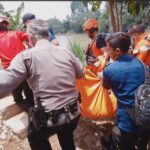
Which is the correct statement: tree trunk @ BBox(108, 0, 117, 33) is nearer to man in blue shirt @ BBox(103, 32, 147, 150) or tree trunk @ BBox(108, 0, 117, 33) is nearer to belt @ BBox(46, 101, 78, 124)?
man in blue shirt @ BBox(103, 32, 147, 150)

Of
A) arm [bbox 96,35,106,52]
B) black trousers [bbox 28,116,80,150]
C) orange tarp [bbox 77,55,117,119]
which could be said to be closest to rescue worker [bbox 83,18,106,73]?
arm [bbox 96,35,106,52]

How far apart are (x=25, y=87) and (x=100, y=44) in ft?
3.78

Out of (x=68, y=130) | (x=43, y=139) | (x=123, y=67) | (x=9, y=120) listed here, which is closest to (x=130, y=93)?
(x=123, y=67)

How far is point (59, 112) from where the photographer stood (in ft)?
9.37

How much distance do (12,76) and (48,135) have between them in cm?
70

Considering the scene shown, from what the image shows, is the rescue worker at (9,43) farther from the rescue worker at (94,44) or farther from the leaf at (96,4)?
the leaf at (96,4)

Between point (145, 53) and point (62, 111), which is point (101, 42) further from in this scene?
point (62, 111)

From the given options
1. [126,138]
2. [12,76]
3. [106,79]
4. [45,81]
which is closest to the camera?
[12,76]

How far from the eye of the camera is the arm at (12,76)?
2.64 metres

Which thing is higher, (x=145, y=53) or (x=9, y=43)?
(x=9, y=43)

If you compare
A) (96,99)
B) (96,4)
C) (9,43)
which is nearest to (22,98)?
(9,43)

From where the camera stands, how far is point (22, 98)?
4543mm

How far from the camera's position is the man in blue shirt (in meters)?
3.00

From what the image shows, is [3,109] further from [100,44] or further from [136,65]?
[136,65]
